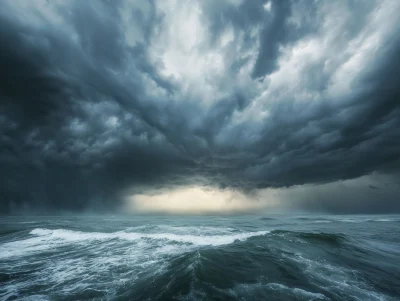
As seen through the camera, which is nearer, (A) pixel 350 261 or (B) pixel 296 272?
(B) pixel 296 272

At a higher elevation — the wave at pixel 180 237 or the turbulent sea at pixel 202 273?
the wave at pixel 180 237

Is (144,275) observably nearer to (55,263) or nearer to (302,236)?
(55,263)

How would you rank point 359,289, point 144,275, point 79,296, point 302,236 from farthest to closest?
point 302,236 < point 144,275 < point 359,289 < point 79,296

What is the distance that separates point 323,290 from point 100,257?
1523 cm

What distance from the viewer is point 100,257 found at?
1423 centimetres

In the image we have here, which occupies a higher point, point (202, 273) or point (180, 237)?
point (180, 237)

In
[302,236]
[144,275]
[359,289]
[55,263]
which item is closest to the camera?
[359,289]

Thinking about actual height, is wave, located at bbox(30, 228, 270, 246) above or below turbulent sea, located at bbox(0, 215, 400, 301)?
above

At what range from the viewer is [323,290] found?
27.7 feet

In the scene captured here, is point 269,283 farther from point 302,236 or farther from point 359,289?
point 302,236

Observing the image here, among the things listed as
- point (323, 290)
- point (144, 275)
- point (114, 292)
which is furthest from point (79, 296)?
point (323, 290)

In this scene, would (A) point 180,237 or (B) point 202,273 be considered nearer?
(B) point 202,273

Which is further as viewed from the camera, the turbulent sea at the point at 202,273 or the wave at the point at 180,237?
the wave at the point at 180,237

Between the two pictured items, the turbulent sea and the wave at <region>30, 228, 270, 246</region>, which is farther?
the wave at <region>30, 228, 270, 246</region>
